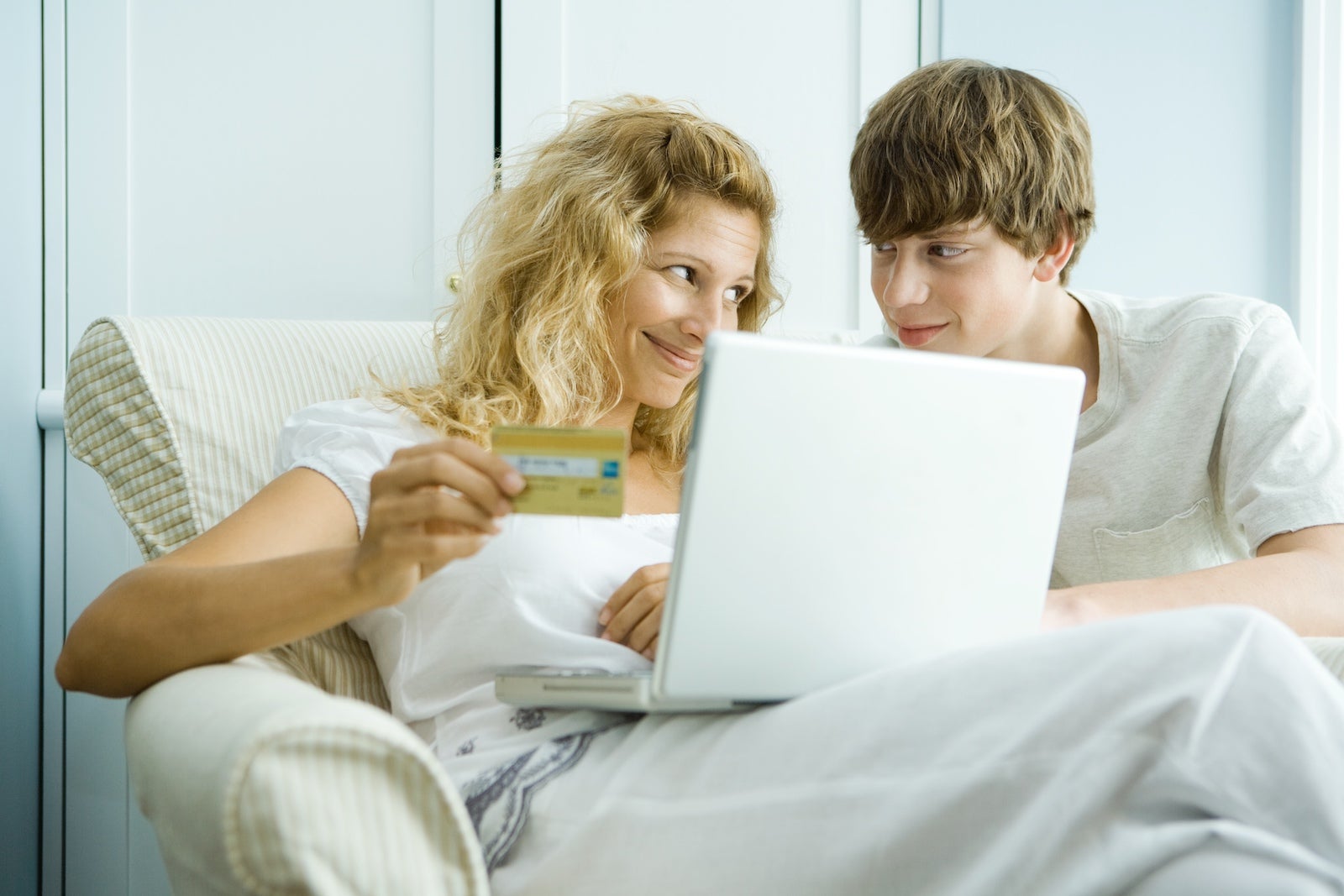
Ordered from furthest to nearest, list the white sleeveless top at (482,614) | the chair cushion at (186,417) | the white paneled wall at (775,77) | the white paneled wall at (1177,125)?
the white paneled wall at (1177,125)
the white paneled wall at (775,77)
the chair cushion at (186,417)
the white sleeveless top at (482,614)

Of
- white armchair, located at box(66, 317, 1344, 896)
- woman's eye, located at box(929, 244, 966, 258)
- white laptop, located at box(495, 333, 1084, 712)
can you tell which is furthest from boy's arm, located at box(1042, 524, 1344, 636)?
woman's eye, located at box(929, 244, 966, 258)

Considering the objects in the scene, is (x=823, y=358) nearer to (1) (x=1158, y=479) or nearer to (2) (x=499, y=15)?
(1) (x=1158, y=479)

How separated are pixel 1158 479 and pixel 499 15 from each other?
3.91ft

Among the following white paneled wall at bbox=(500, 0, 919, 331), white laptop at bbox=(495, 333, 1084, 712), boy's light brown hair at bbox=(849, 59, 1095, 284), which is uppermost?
white paneled wall at bbox=(500, 0, 919, 331)

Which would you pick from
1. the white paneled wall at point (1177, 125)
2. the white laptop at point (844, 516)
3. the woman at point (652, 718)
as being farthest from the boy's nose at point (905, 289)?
the white paneled wall at point (1177, 125)

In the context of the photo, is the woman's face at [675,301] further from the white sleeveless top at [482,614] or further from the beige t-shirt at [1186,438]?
the beige t-shirt at [1186,438]

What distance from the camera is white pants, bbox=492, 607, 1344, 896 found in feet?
2.13

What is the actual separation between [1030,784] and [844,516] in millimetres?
196

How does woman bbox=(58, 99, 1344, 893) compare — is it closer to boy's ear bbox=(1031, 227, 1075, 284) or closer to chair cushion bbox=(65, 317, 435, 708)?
chair cushion bbox=(65, 317, 435, 708)

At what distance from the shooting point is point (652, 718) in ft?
2.76

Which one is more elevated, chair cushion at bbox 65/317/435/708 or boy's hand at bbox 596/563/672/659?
chair cushion at bbox 65/317/435/708

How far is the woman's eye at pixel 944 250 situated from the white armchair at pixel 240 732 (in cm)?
61

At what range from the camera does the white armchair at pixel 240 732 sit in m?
0.63

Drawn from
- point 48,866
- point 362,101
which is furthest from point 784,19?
point 48,866
